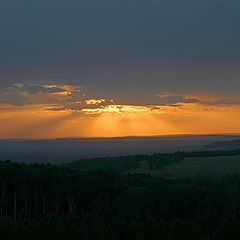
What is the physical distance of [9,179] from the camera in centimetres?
10838

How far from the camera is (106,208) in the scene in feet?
314

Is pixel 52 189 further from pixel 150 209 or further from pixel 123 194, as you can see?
pixel 150 209

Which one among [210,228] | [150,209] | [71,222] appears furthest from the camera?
[150,209]

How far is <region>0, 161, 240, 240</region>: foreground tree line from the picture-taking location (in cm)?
6238

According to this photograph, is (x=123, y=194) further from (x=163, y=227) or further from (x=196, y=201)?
(x=163, y=227)

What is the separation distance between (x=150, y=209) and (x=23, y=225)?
101 feet

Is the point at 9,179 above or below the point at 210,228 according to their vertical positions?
above

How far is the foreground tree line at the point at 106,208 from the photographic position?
62.4 meters

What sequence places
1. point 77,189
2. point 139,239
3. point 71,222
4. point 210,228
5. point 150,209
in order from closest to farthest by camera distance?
point 139,239, point 71,222, point 210,228, point 150,209, point 77,189

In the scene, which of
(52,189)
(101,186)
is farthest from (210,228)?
(52,189)

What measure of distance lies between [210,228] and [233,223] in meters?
18.2

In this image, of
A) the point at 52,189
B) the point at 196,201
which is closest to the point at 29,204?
the point at 52,189

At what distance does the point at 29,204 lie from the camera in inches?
4082

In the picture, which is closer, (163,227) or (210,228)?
(163,227)
